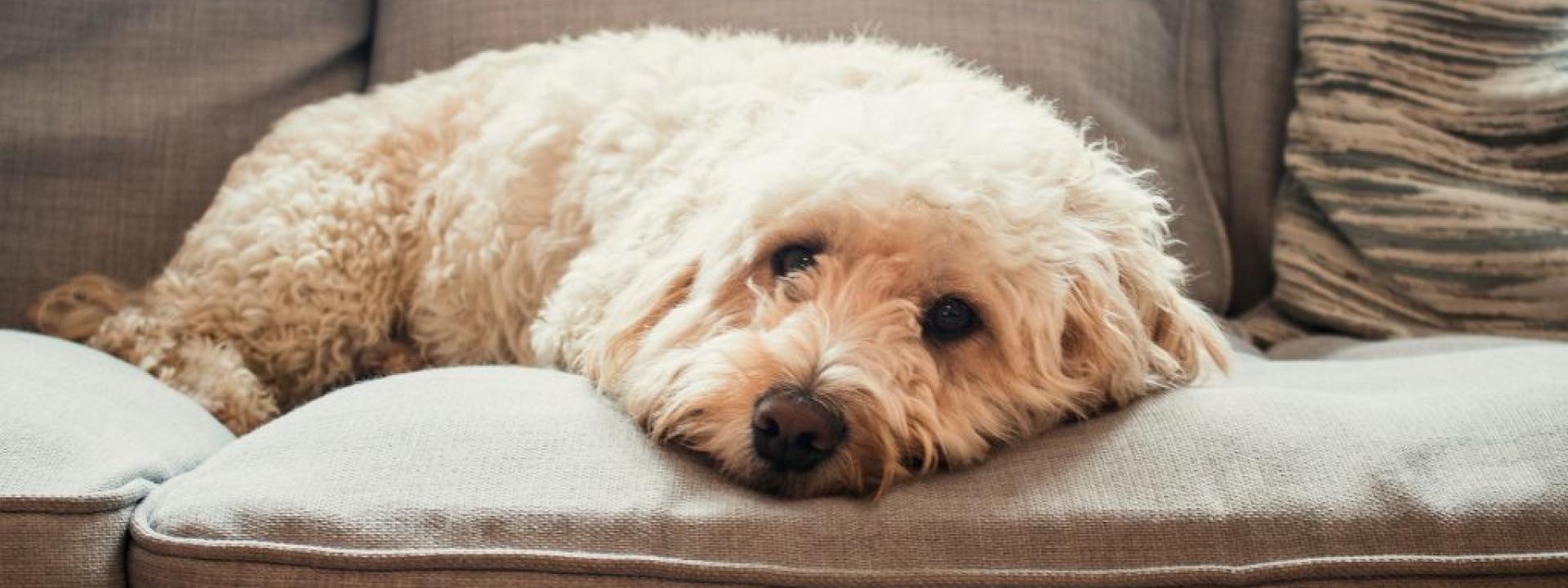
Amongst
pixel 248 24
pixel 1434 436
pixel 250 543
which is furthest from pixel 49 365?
pixel 1434 436

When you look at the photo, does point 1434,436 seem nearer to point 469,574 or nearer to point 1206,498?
point 1206,498

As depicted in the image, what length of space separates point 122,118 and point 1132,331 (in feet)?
6.69

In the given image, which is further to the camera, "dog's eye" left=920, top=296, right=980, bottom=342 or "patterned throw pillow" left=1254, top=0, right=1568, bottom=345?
"patterned throw pillow" left=1254, top=0, right=1568, bottom=345

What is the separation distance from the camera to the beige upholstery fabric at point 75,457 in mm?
1418

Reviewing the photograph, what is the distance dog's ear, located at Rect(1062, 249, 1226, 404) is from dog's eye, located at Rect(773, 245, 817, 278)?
357 millimetres

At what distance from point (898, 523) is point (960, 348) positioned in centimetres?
39

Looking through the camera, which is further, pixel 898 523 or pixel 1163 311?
pixel 1163 311

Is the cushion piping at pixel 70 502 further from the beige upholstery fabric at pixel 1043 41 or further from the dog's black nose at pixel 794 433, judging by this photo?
the beige upholstery fabric at pixel 1043 41

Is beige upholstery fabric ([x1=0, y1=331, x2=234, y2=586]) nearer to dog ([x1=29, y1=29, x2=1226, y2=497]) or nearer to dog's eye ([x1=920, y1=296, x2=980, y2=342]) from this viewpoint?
dog ([x1=29, y1=29, x2=1226, y2=497])

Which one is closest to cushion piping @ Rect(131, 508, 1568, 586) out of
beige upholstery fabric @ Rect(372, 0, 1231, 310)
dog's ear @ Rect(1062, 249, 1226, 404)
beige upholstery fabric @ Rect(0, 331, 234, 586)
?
beige upholstery fabric @ Rect(0, 331, 234, 586)

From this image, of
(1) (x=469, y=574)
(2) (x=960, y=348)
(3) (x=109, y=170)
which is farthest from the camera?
(3) (x=109, y=170)

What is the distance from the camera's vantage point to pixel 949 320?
175 cm

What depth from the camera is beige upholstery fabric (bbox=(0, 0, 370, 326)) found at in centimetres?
251

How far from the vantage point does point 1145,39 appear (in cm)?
278
